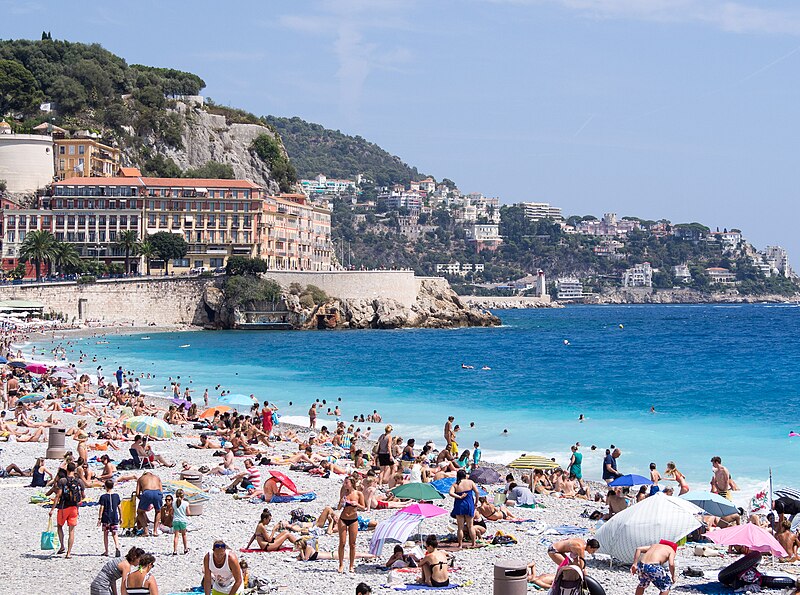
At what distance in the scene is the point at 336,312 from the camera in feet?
274

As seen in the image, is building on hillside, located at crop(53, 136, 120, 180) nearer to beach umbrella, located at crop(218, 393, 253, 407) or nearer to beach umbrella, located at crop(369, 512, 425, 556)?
beach umbrella, located at crop(218, 393, 253, 407)

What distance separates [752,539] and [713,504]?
3.33 m

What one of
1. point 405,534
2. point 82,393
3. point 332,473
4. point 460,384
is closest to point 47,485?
point 332,473

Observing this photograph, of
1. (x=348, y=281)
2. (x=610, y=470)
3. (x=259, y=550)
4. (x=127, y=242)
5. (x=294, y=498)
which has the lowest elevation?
(x=294, y=498)

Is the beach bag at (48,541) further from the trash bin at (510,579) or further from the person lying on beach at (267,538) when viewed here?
the trash bin at (510,579)

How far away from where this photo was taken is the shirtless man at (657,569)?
1071 centimetres

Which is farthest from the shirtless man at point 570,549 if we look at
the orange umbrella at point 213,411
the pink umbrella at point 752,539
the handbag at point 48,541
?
the orange umbrella at point 213,411

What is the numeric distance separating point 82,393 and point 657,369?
3192 cm

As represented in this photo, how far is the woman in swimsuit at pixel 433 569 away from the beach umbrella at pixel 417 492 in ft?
12.7

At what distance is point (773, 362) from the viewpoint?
59500 mm

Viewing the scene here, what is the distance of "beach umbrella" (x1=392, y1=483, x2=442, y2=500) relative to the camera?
51.7 ft

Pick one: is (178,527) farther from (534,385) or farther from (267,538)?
(534,385)

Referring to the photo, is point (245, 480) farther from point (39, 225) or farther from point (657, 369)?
point (39, 225)

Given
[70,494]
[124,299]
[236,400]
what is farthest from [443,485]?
[124,299]
